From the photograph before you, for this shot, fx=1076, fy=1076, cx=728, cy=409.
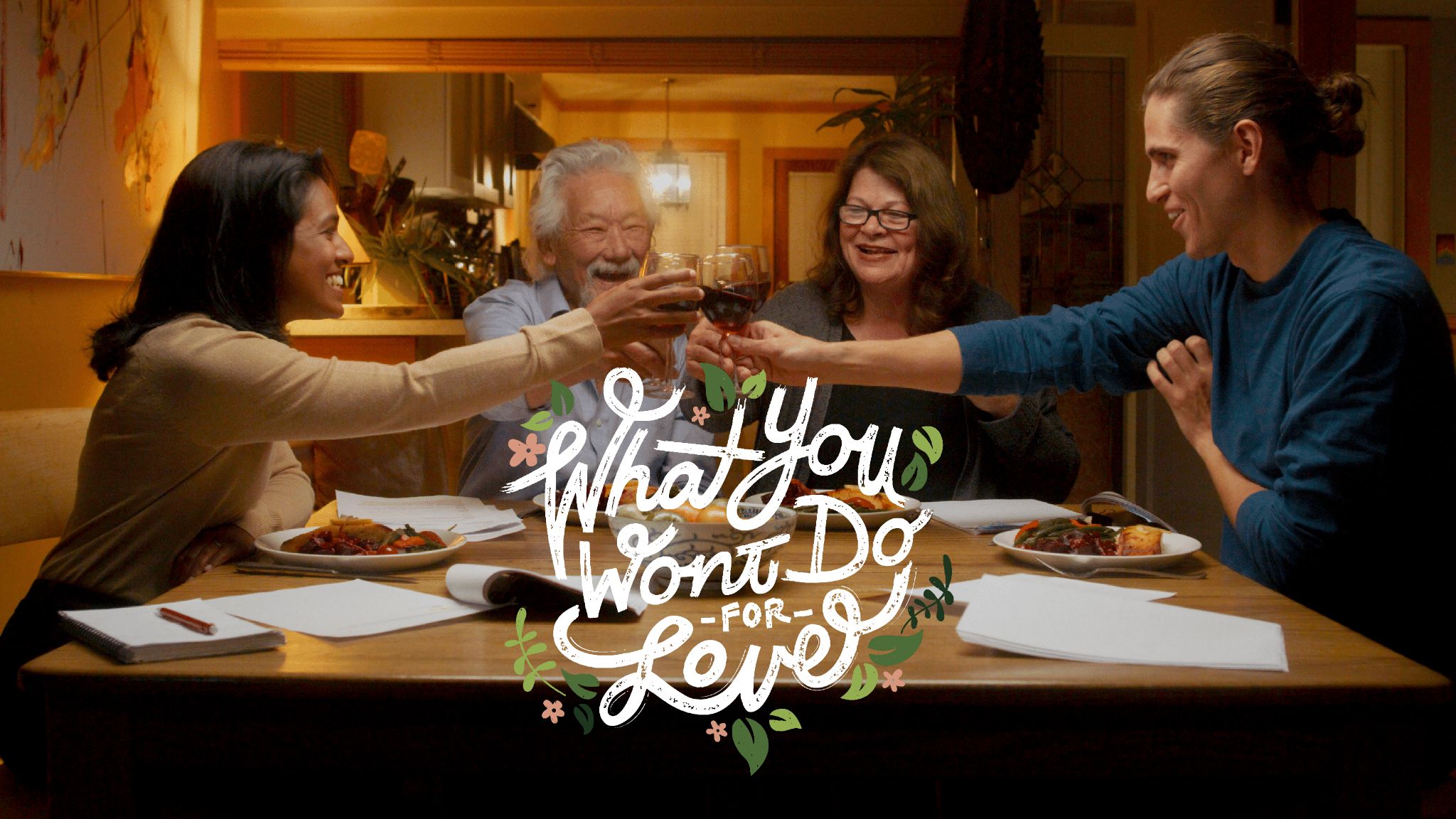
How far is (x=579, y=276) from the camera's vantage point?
7.85 ft

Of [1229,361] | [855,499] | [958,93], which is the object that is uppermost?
[958,93]

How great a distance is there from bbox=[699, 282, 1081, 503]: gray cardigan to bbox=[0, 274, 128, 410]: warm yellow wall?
1445mm

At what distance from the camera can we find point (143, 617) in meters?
0.98

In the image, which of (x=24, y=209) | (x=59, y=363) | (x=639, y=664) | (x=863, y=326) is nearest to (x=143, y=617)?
(x=639, y=664)

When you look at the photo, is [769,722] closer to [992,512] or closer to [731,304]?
[731,304]

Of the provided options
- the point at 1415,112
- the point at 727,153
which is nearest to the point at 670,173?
the point at 727,153

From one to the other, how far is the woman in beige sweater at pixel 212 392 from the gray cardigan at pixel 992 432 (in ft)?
2.35

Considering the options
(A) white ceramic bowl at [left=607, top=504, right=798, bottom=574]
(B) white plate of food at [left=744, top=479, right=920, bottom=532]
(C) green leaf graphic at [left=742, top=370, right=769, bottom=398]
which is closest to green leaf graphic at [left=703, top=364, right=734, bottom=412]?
(C) green leaf graphic at [left=742, top=370, right=769, bottom=398]

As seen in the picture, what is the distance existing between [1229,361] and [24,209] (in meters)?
2.44

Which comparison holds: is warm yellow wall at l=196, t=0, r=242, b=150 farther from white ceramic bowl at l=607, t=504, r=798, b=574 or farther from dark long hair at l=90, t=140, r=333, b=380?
white ceramic bowl at l=607, t=504, r=798, b=574

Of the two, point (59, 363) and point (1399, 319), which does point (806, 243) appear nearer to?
point (59, 363)

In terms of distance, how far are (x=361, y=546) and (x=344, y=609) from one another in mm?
282

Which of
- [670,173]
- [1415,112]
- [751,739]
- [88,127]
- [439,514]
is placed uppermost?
[670,173]

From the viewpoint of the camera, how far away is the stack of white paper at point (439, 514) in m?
1.54
